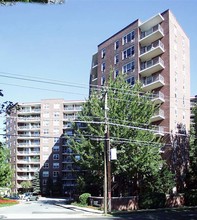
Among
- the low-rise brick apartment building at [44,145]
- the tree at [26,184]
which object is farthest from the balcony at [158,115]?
the tree at [26,184]

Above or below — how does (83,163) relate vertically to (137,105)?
below

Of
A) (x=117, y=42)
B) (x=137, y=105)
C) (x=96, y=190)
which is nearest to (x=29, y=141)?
(x=117, y=42)

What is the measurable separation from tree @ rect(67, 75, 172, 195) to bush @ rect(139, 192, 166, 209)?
8.42 ft

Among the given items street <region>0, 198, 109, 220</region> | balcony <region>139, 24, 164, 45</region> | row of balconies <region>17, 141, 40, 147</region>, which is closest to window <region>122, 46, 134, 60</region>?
balcony <region>139, 24, 164, 45</region>

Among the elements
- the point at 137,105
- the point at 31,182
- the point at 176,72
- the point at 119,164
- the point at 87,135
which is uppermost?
the point at 176,72

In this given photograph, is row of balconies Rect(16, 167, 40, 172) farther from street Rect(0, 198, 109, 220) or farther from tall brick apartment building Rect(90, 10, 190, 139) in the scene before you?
street Rect(0, 198, 109, 220)

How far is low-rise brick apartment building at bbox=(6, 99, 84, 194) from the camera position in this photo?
10094cm

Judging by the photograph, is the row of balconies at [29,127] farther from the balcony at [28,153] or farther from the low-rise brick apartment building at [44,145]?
the balcony at [28,153]

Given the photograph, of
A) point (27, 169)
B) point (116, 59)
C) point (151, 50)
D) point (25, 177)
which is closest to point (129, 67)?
point (116, 59)

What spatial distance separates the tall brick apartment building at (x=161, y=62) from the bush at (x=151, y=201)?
506 inches

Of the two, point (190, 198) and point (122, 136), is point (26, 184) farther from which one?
point (122, 136)

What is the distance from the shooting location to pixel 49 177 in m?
95.9

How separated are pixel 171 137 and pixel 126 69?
14742mm

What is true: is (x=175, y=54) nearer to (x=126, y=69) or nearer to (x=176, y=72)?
(x=176, y=72)
